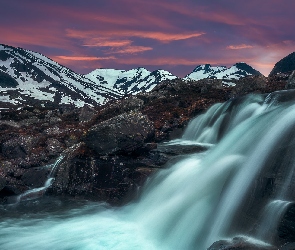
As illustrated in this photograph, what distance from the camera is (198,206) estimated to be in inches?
595

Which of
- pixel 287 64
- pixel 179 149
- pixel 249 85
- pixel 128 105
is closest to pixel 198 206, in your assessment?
pixel 179 149

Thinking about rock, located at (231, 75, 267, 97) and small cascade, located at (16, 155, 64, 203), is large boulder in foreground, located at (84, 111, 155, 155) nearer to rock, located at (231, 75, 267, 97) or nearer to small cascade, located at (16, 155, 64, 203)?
small cascade, located at (16, 155, 64, 203)

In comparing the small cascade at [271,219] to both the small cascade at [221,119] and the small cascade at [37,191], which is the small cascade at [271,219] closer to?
the small cascade at [221,119]

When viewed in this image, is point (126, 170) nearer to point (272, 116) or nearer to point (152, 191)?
point (152, 191)

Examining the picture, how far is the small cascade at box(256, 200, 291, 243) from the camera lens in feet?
35.0

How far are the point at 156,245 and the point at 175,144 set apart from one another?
11.9 meters

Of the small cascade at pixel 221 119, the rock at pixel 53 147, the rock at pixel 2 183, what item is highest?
the small cascade at pixel 221 119

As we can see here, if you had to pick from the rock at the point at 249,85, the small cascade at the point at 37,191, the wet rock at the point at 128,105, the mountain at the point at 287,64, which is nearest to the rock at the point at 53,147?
the small cascade at the point at 37,191

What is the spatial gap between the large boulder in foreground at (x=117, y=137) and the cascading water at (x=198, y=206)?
329cm

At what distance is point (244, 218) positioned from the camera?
1211 centimetres

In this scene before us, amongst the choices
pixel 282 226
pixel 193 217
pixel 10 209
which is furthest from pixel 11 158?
pixel 282 226

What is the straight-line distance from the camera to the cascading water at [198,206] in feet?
40.4

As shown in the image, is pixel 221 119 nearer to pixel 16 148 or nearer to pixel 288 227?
pixel 288 227

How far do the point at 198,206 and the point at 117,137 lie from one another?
8097 mm
